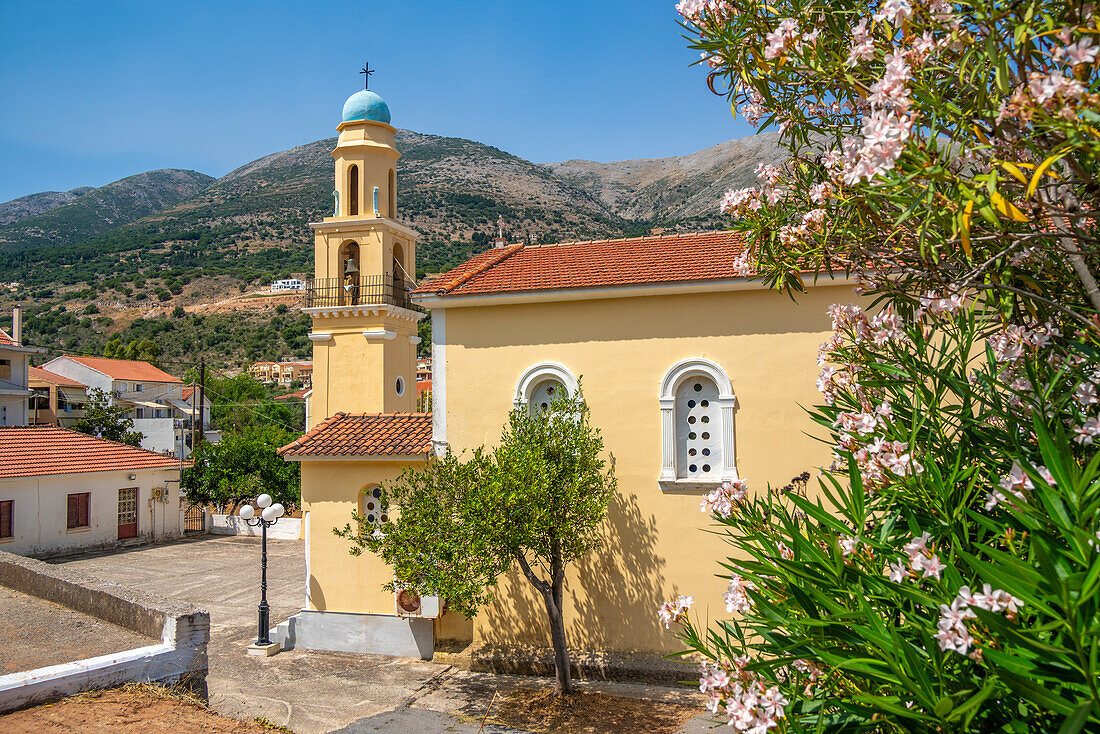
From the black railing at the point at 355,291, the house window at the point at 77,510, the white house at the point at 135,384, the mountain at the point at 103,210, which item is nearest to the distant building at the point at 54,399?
the white house at the point at 135,384

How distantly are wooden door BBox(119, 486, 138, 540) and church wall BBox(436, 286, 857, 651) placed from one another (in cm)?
2048

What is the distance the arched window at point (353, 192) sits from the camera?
17.4 meters

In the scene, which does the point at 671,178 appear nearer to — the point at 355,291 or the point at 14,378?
the point at 14,378

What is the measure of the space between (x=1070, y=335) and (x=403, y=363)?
16.2 m

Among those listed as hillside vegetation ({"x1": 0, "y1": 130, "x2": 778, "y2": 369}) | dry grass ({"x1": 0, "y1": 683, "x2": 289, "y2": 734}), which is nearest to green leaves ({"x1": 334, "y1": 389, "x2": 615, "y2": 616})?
dry grass ({"x1": 0, "y1": 683, "x2": 289, "y2": 734})

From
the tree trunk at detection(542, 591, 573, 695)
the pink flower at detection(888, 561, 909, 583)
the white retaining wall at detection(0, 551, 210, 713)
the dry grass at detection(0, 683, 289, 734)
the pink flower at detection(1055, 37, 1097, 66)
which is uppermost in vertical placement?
the pink flower at detection(1055, 37, 1097, 66)

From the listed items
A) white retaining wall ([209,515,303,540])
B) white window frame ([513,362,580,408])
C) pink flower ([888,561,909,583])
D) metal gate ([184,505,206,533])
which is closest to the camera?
pink flower ([888,561,909,583])

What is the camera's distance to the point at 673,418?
34.3 feet

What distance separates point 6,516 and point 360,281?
50.1ft

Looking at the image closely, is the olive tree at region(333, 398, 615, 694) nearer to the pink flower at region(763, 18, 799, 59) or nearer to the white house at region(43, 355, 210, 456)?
the pink flower at region(763, 18, 799, 59)

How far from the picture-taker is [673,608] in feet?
12.4

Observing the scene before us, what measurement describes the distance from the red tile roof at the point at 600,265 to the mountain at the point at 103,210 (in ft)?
387

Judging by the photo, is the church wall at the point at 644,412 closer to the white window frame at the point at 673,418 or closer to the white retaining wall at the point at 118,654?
the white window frame at the point at 673,418

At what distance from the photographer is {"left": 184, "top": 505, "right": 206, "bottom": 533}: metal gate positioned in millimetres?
28969
